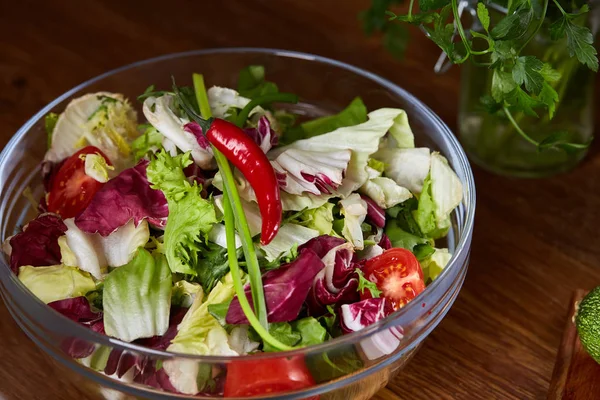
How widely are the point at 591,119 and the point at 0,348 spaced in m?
1.20

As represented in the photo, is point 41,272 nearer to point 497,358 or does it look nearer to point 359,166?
point 359,166

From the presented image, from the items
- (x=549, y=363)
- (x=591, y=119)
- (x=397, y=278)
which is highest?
(x=397, y=278)

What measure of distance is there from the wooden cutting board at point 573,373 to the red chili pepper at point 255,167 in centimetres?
51

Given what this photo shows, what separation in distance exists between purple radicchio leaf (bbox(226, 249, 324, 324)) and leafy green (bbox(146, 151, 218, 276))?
0.11 metres

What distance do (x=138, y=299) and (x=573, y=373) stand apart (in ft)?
2.23

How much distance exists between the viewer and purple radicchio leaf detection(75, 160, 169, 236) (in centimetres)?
116

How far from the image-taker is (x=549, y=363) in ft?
4.27

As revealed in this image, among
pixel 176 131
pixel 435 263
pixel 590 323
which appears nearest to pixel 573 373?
pixel 590 323

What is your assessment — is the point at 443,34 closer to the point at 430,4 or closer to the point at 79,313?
the point at 430,4

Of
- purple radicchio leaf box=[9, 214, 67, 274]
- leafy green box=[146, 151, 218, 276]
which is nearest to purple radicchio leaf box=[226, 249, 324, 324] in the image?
leafy green box=[146, 151, 218, 276]

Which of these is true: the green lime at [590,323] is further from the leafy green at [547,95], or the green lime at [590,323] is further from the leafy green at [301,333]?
the leafy green at [301,333]

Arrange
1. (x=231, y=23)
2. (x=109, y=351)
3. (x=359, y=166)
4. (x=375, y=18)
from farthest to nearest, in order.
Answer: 1. (x=231, y=23)
2. (x=375, y=18)
3. (x=359, y=166)
4. (x=109, y=351)

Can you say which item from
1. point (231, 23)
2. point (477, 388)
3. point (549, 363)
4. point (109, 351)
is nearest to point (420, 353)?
point (477, 388)

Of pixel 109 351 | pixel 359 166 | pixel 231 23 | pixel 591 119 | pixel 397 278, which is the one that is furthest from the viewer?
pixel 231 23
